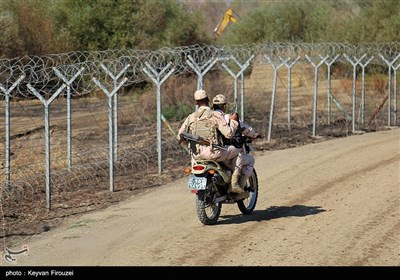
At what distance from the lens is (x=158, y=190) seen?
14203 mm

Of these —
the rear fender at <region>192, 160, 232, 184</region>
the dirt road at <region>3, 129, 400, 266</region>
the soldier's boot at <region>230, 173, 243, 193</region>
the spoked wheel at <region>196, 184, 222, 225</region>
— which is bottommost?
the dirt road at <region>3, 129, 400, 266</region>

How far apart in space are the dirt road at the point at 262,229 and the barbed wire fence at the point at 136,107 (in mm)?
1444

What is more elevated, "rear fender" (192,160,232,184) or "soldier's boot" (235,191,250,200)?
"rear fender" (192,160,232,184)

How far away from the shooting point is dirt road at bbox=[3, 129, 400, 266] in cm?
927

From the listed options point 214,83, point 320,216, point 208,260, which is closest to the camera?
point 208,260

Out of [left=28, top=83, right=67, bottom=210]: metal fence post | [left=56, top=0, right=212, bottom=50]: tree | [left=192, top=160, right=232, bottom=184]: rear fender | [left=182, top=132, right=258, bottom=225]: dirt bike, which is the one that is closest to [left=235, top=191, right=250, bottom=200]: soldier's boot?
[left=182, top=132, right=258, bottom=225]: dirt bike

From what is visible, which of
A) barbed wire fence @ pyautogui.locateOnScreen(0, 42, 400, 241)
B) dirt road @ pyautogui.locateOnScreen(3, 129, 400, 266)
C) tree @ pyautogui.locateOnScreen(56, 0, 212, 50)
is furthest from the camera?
tree @ pyautogui.locateOnScreen(56, 0, 212, 50)

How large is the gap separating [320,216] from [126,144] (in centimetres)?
903

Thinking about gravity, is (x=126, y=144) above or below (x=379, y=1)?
below

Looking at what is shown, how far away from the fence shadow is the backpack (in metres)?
1.15

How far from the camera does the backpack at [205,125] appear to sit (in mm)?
10852

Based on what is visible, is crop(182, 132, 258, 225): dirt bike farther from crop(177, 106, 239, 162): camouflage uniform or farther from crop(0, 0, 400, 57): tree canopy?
crop(0, 0, 400, 57): tree canopy

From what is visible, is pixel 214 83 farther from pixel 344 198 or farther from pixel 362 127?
pixel 344 198
